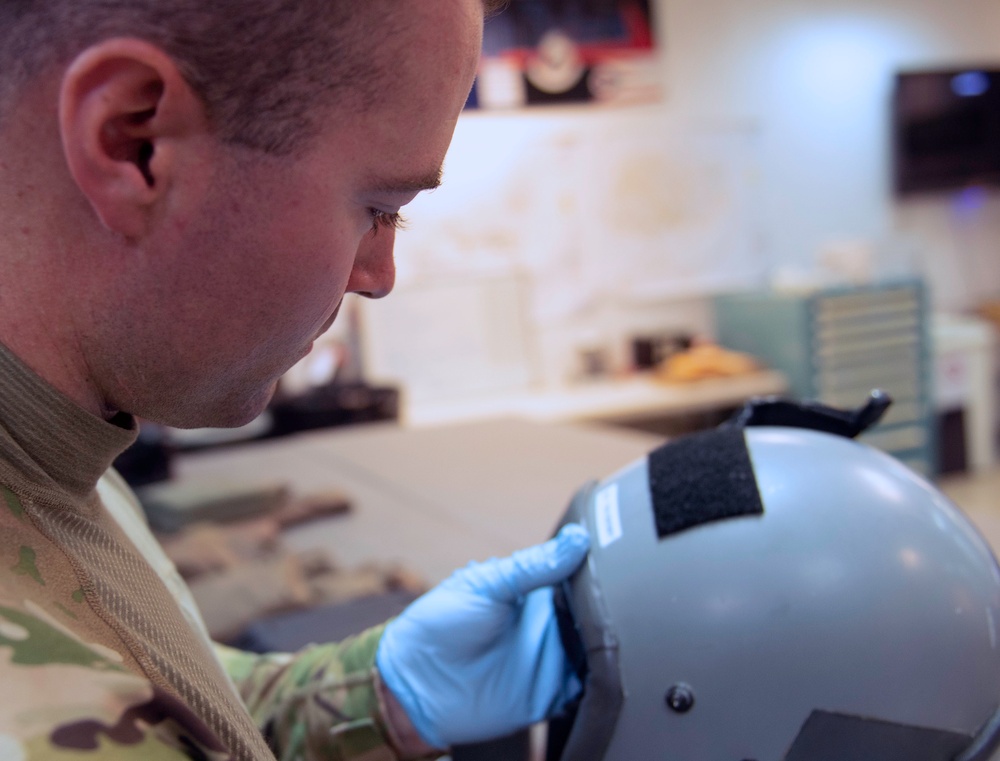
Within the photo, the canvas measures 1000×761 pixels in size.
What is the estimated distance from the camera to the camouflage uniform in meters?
0.37

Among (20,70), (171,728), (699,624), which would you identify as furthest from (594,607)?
(20,70)

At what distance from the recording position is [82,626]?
0.43 meters

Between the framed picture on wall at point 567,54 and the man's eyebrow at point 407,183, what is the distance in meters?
2.94

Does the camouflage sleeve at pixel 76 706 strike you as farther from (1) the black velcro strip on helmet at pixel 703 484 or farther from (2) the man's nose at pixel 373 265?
(1) the black velcro strip on helmet at pixel 703 484

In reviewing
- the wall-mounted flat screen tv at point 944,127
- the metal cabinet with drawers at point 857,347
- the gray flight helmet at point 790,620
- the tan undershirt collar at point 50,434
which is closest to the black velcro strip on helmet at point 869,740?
the gray flight helmet at point 790,620

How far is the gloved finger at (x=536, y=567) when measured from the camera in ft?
2.49

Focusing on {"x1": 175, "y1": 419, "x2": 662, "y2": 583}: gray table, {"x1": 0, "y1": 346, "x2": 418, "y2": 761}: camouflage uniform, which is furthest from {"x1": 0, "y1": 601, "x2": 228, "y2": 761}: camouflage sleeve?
{"x1": 175, "y1": 419, "x2": 662, "y2": 583}: gray table

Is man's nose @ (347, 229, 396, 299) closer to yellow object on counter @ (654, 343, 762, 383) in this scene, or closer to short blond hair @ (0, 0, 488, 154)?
short blond hair @ (0, 0, 488, 154)

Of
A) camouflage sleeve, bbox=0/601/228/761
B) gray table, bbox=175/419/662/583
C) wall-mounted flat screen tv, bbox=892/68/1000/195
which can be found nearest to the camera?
camouflage sleeve, bbox=0/601/228/761

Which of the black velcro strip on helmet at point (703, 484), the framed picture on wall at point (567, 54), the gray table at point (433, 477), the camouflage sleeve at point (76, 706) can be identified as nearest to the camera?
the camouflage sleeve at point (76, 706)

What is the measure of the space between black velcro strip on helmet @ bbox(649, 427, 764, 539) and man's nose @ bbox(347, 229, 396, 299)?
11.3 inches

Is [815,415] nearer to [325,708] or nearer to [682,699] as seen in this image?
[682,699]

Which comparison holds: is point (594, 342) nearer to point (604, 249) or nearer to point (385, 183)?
point (604, 249)

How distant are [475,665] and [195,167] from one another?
55cm
